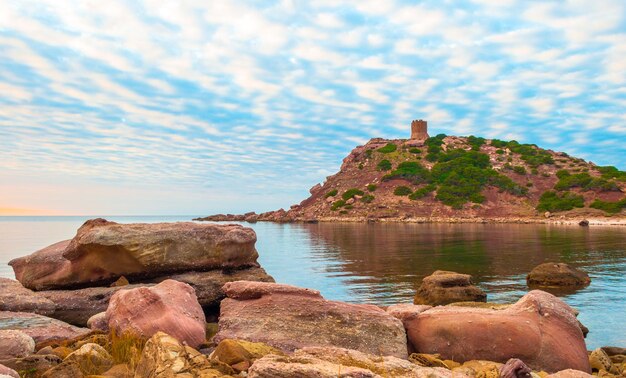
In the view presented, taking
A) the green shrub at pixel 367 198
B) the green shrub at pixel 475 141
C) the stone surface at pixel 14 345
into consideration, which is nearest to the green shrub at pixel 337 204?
the green shrub at pixel 367 198

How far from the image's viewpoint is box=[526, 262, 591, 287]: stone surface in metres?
24.5

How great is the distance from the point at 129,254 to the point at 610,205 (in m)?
106

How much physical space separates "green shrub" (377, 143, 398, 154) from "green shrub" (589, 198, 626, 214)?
64.9 metres

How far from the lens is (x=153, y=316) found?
10141 millimetres

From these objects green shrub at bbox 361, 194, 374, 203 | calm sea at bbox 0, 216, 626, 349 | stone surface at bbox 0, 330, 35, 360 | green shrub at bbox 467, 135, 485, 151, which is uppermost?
green shrub at bbox 467, 135, 485, 151

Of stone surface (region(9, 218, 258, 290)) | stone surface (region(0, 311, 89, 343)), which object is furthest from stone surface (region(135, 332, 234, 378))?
stone surface (region(9, 218, 258, 290))

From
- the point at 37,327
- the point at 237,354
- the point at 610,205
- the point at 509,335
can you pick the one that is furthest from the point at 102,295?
the point at 610,205

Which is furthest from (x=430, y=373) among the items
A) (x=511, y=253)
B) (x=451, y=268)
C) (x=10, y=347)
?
(x=511, y=253)

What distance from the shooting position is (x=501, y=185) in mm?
120312

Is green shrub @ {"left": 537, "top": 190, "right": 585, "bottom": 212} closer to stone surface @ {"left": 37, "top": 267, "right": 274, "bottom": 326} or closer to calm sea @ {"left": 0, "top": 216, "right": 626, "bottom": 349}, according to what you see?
calm sea @ {"left": 0, "top": 216, "right": 626, "bottom": 349}

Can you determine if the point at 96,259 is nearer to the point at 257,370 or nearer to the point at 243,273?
the point at 243,273

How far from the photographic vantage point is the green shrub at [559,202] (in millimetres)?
103000

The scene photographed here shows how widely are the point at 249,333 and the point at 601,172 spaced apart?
134m

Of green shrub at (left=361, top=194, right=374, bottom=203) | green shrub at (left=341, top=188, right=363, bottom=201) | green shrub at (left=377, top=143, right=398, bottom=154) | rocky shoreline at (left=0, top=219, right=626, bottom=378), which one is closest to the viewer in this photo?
rocky shoreline at (left=0, top=219, right=626, bottom=378)
